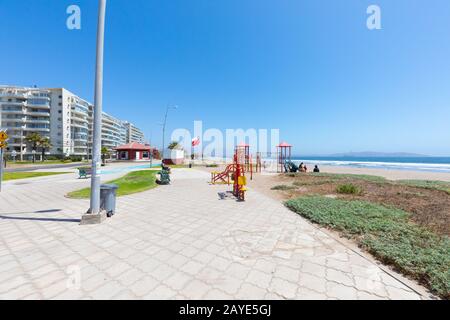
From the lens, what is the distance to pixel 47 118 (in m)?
64.3

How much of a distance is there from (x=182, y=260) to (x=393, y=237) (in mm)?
4636

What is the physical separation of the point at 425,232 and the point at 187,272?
562cm

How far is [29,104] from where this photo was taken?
61562 millimetres

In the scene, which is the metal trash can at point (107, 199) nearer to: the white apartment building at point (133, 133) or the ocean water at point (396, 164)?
the ocean water at point (396, 164)

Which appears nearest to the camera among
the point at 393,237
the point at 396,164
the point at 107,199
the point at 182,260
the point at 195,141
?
the point at 182,260

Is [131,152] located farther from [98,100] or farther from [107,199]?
[98,100]

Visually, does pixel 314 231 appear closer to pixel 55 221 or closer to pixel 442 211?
pixel 442 211

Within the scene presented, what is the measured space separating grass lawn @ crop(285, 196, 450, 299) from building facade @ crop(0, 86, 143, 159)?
68856mm

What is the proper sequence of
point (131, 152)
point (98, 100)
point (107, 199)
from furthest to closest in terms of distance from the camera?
1. point (131, 152)
2. point (107, 199)
3. point (98, 100)

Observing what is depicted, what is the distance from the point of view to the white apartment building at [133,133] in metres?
132

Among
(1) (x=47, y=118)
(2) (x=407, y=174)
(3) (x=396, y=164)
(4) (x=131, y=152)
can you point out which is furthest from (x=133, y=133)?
(2) (x=407, y=174)

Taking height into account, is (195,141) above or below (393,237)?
above

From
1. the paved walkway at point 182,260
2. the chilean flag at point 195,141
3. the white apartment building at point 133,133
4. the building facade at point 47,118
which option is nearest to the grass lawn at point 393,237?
the paved walkway at point 182,260
